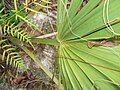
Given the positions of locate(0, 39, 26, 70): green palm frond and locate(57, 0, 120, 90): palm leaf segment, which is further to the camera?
locate(0, 39, 26, 70): green palm frond

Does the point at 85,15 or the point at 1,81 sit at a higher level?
the point at 85,15

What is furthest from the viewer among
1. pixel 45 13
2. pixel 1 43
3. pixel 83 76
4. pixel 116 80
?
pixel 45 13

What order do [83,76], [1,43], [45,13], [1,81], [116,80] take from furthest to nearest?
[45,13] → [1,81] → [1,43] → [83,76] → [116,80]

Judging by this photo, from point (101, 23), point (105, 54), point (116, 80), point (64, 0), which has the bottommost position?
point (116, 80)

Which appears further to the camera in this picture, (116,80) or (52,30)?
(52,30)

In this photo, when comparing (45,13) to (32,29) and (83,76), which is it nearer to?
(32,29)

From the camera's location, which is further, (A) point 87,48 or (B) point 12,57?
(B) point 12,57

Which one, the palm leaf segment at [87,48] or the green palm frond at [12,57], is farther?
the green palm frond at [12,57]

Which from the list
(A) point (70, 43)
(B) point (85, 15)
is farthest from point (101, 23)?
(A) point (70, 43)
